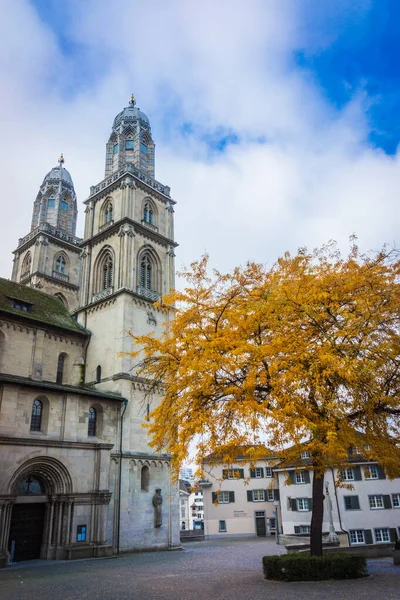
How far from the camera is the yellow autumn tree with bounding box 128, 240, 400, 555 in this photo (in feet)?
42.2

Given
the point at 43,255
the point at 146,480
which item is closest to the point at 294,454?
the point at 146,480

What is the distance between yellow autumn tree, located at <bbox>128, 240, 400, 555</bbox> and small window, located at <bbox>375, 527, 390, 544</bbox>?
2629cm

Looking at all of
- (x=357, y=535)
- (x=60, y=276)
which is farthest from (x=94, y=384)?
(x=357, y=535)

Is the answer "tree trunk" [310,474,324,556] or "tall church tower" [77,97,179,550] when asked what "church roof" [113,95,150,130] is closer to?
"tall church tower" [77,97,179,550]

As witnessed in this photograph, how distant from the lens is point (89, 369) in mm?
34500

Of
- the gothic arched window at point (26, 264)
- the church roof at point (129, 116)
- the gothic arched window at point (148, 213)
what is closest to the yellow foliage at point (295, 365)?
the gothic arched window at point (148, 213)

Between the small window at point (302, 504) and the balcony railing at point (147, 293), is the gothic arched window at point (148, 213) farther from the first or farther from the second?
the small window at point (302, 504)

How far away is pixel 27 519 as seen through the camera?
2405cm

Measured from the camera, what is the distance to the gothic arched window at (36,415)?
25016 mm

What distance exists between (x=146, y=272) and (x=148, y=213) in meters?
6.16

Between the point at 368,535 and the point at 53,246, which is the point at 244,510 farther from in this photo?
the point at 53,246

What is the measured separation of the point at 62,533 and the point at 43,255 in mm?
31348

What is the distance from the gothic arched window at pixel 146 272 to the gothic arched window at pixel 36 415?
48.1ft

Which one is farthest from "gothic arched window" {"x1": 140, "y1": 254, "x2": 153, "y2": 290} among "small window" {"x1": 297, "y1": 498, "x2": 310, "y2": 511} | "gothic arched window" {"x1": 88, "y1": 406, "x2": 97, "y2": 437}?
"small window" {"x1": 297, "y1": 498, "x2": 310, "y2": 511}
